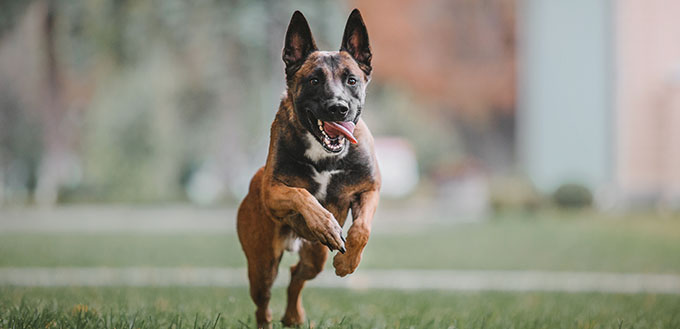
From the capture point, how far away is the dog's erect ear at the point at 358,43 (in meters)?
3.33

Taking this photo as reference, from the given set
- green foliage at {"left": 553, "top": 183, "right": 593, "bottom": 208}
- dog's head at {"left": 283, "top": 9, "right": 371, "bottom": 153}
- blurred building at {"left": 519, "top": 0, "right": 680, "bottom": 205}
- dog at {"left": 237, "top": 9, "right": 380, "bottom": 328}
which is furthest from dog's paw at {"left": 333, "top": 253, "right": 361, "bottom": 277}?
blurred building at {"left": 519, "top": 0, "right": 680, "bottom": 205}

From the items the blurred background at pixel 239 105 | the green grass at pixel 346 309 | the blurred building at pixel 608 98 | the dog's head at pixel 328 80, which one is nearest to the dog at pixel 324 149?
the dog's head at pixel 328 80

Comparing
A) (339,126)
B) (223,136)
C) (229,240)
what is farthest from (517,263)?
(223,136)

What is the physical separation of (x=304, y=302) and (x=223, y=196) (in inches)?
792

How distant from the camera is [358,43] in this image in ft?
11.0

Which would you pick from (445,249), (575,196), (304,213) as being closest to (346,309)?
(304,213)

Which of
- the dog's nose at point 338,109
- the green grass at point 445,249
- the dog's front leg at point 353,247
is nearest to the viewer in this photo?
the dog's nose at point 338,109

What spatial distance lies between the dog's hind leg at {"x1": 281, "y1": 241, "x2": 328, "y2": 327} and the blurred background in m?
11.0

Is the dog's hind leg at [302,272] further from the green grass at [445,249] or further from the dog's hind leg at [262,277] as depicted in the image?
the green grass at [445,249]

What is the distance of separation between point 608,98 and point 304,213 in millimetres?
24609

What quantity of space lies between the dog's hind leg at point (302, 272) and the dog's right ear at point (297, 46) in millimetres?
997

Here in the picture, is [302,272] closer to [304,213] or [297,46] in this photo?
[304,213]

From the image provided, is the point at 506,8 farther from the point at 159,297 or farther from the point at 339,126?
the point at 339,126

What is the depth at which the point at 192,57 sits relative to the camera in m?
24.3
